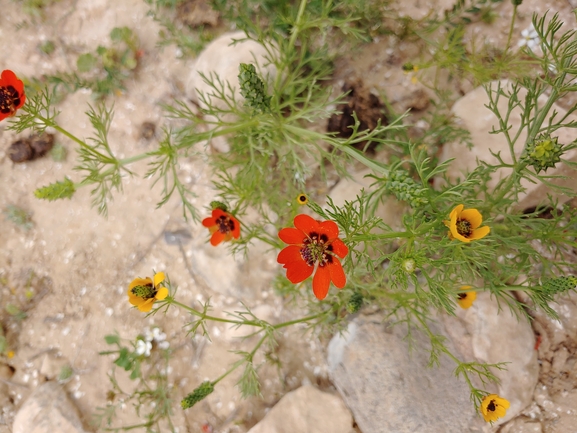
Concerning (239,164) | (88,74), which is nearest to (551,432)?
(239,164)

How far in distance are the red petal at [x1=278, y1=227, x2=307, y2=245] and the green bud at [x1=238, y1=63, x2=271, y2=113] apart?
2.19 feet

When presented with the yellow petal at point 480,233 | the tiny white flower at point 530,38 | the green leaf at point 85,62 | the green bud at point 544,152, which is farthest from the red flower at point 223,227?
the tiny white flower at point 530,38

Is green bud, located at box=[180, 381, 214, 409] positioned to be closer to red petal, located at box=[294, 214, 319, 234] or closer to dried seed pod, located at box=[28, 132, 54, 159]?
red petal, located at box=[294, 214, 319, 234]

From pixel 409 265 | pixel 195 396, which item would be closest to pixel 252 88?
pixel 409 265

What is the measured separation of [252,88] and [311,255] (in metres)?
0.78

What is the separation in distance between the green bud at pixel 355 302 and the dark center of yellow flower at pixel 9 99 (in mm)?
1850

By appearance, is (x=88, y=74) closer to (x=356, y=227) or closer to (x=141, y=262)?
(x=141, y=262)

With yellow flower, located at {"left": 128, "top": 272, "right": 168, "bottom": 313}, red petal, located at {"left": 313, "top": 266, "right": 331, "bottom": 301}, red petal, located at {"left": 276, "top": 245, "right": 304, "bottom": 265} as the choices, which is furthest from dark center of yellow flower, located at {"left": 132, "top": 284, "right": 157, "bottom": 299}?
red petal, located at {"left": 313, "top": 266, "right": 331, "bottom": 301}

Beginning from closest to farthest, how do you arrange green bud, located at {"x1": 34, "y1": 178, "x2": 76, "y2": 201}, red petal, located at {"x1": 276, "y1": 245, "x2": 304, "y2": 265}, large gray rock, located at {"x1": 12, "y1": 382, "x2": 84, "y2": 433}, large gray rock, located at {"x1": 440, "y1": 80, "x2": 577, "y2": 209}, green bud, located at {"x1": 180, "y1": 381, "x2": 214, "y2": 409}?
1. red petal, located at {"x1": 276, "y1": 245, "x2": 304, "y2": 265}
2. green bud, located at {"x1": 180, "y1": 381, "x2": 214, "y2": 409}
3. green bud, located at {"x1": 34, "y1": 178, "x2": 76, "y2": 201}
4. large gray rock, located at {"x1": 440, "y1": 80, "x2": 577, "y2": 209}
5. large gray rock, located at {"x1": 12, "y1": 382, "x2": 84, "y2": 433}

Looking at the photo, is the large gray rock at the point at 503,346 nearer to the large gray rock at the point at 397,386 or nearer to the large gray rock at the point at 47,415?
the large gray rock at the point at 397,386

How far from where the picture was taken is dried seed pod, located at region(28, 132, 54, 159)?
309cm

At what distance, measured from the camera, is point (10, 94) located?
6.37 feet

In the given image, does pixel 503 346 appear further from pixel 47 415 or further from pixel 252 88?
pixel 47 415

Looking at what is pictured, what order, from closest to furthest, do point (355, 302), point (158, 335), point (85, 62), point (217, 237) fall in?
point (217, 237), point (355, 302), point (158, 335), point (85, 62)
